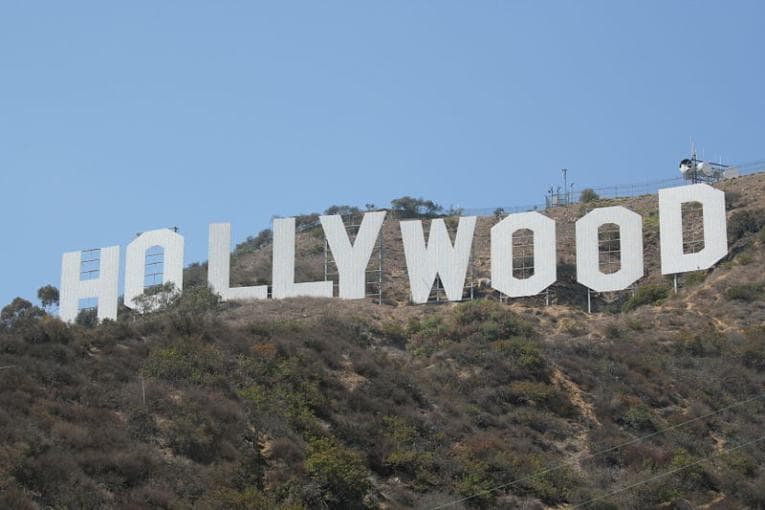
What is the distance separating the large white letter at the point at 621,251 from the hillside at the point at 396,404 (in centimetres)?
149

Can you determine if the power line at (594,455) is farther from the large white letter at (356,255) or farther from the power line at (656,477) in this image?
the large white letter at (356,255)

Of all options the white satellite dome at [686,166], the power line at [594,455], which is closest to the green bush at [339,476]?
the power line at [594,455]

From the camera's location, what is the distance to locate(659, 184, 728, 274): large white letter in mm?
53000

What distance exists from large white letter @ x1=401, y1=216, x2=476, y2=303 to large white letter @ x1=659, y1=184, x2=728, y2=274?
827cm

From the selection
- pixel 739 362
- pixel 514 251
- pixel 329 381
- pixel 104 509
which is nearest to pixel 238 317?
pixel 329 381

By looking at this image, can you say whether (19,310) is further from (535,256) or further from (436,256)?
(535,256)

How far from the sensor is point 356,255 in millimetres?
56844

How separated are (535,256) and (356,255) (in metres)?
8.02

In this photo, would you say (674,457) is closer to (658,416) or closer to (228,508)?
(658,416)

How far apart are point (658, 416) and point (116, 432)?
771 inches

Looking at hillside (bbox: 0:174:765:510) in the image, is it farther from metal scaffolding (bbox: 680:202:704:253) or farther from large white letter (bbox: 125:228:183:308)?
metal scaffolding (bbox: 680:202:704:253)

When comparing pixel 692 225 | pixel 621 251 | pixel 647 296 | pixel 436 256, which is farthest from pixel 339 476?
pixel 692 225

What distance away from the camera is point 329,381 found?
42.9m

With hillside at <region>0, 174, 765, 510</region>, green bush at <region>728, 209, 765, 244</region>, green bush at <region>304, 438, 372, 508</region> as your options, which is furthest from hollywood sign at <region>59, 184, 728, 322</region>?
green bush at <region>304, 438, 372, 508</region>
